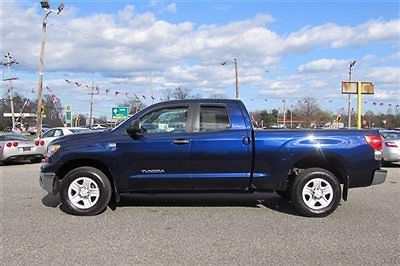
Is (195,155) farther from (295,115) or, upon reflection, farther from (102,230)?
(295,115)

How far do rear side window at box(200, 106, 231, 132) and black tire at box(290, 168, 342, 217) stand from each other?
1.46 metres

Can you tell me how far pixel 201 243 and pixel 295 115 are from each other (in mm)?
83427

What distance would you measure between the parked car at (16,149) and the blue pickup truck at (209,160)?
30.4 feet

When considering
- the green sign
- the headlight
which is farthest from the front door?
the green sign

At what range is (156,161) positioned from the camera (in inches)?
247

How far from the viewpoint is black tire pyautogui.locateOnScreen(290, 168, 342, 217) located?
6.30 m

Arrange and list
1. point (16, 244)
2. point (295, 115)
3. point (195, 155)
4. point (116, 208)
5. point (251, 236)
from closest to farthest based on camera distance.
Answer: point (16, 244), point (251, 236), point (195, 155), point (116, 208), point (295, 115)

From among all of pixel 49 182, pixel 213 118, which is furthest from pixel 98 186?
pixel 213 118

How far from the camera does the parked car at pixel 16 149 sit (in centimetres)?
1459

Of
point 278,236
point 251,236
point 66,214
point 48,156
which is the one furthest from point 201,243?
point 48,156

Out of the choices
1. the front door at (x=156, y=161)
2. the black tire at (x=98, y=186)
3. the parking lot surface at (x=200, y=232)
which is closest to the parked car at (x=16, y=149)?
the parking lot surface at (x=200, y=232)

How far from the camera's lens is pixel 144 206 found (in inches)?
278

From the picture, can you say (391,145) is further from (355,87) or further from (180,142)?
(355,87)

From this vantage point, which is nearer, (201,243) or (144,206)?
(201,243)
